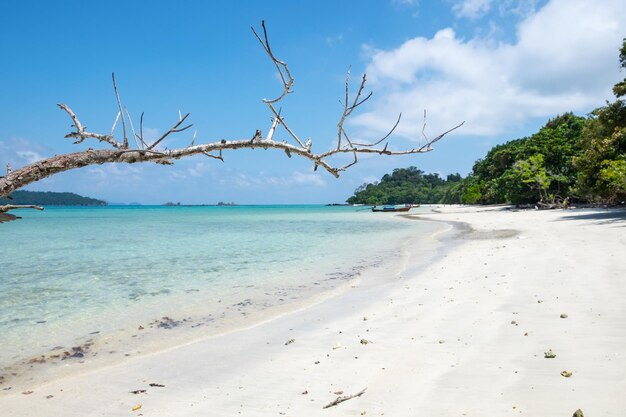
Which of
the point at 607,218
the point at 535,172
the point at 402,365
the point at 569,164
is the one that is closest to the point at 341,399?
the point at 402,365

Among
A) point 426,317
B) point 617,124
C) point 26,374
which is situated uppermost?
point 617,124

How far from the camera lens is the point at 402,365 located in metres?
4.45

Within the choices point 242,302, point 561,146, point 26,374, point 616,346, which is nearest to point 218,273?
point 242,302

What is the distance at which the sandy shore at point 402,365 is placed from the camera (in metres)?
3.58

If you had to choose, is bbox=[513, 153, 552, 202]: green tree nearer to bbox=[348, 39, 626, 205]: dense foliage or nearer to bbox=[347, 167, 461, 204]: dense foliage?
bbox=[348, 39, 626, 205]: dense foliage

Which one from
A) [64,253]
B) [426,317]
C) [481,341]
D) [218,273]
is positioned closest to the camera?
[481,341]

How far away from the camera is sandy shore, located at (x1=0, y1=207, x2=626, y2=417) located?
3580 millimetres

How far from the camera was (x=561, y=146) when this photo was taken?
43.7 meters

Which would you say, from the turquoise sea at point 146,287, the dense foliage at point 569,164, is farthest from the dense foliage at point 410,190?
the turquoise sea at point 146,287

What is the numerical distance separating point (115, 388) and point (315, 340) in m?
2.61

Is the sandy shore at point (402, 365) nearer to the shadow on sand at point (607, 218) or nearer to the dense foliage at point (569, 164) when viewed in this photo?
the shadow on sand at point (607, 218)

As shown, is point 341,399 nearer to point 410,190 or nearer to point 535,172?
point 535,172

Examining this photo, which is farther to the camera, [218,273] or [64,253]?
[64,253]

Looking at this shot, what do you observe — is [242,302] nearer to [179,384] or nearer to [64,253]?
[179,384]
